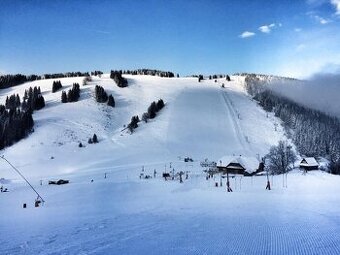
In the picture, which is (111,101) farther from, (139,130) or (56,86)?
(56,86)

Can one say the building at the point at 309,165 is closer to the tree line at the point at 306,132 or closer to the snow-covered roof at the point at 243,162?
the snow-covered roof at the point at 243,162

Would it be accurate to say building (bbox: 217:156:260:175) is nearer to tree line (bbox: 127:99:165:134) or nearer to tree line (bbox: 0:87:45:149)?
tree line (bbox: 127:99:165:134)

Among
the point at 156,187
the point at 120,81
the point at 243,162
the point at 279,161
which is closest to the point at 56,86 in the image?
the point at 120,81

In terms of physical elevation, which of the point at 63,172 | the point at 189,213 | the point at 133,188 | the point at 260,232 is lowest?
the point at 63,172

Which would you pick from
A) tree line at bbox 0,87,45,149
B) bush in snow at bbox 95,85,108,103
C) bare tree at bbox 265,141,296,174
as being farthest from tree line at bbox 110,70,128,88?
bare tree at bbox 265,141,296,174

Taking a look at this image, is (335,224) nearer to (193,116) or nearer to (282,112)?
(193,116)

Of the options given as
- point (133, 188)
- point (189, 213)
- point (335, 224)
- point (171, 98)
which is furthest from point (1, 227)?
point (171, 98)

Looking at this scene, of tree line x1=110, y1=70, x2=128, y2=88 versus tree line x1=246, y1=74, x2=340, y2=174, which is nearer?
tree line x1=246, y1=74, x2=340, y2=174
